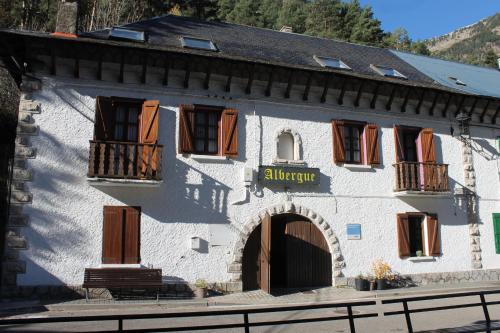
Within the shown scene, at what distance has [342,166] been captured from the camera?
598 inches

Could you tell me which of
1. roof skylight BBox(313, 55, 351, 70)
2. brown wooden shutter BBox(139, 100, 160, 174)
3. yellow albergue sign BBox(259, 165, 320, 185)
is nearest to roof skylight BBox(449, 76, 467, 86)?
roof skylight BBox(313, 55, 351, 70)

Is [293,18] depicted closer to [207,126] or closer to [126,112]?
[207,126]

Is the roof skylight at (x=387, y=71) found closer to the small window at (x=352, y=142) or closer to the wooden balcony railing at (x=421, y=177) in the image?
the small window at (x=352, y=142)

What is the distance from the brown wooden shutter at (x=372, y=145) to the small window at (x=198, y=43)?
19.8ft

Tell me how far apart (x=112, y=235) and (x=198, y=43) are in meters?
6.71

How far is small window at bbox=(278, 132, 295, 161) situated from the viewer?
48.6 ft

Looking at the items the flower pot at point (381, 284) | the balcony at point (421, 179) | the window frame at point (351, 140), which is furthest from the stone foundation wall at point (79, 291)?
the balcony at point (421, 179)

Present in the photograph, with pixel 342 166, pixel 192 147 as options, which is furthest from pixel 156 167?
pixel 342 166

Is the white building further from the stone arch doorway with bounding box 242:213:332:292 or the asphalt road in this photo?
the asphalt road

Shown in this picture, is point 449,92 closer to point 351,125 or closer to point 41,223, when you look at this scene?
point 351,125

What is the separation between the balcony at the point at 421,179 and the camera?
15.4m

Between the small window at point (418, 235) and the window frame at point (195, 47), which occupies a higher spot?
the window frame at point (195, 47)

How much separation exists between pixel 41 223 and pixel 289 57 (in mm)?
9587

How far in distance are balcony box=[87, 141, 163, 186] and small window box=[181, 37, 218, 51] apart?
3.72 m
